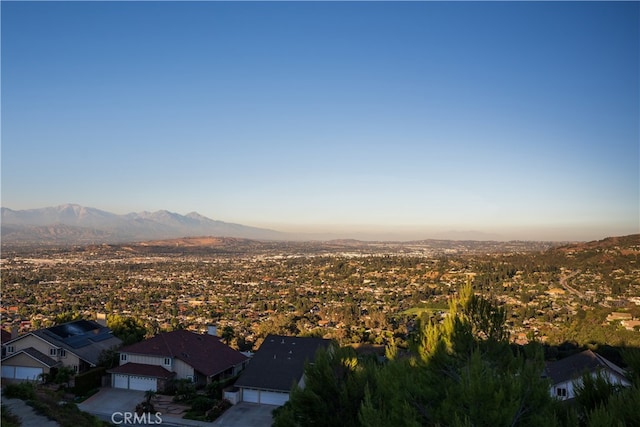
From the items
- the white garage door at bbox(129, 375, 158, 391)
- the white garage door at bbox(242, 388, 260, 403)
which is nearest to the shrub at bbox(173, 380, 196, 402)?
the white garage door at bbox(129, 375, 158, 391)

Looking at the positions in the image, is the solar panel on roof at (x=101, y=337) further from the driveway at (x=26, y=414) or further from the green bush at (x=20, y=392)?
the driveway at (x=26, y=414)

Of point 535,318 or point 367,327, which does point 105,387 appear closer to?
point 367,327

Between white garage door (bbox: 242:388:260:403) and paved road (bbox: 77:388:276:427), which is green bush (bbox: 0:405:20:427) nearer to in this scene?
paved road (bbox: 77:388:276:427)

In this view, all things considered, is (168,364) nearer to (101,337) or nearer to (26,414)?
(101,337)

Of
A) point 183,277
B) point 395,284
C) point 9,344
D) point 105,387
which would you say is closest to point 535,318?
point 395,284

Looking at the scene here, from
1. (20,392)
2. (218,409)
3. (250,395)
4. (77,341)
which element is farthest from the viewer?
(77,341)

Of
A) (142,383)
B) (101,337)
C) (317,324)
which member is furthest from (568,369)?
(317,324)
